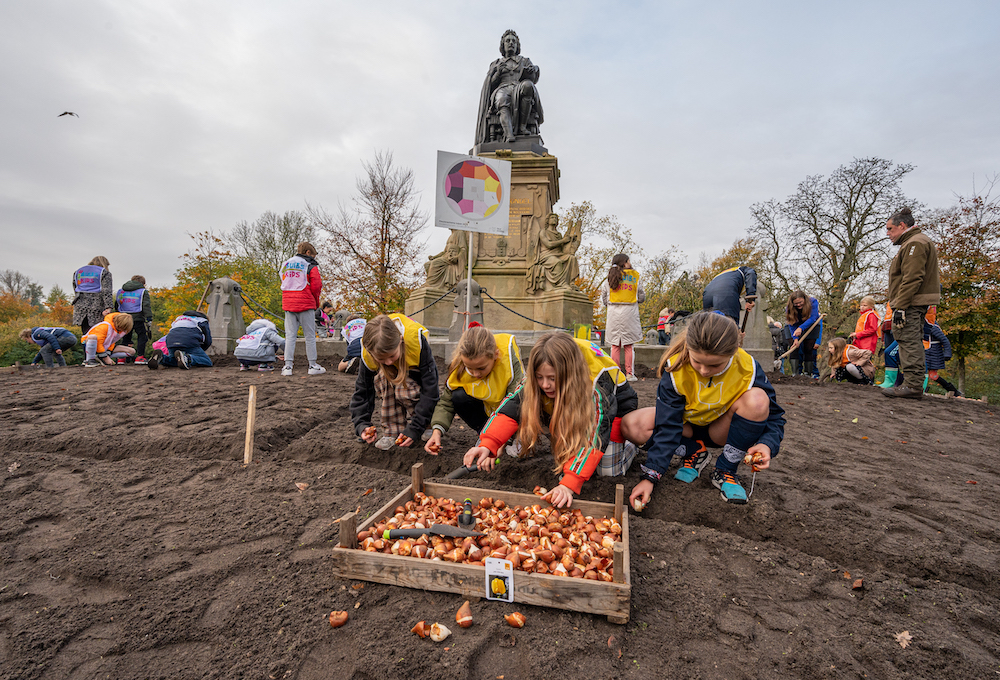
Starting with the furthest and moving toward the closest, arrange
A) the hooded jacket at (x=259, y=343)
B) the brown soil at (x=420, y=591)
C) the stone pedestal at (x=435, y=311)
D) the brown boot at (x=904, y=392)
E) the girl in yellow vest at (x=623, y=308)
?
the stone pedestal at (x=435, y=311), the hooded jacket at (x=259, y=343), the girl in yellow vest at (x=623, y=308), the brown boot at (x=904, y=392), the brown soil at (x=420, y=591)

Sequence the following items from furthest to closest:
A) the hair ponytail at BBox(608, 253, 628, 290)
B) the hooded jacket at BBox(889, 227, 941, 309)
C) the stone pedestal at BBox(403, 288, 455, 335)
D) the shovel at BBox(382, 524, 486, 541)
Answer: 1. the stone pedestal at BBox(403, 288, 455, 335)
2. the hair ponytail at BBox(608, 253, 628, 290)
3. the hooded jacket at BBox(889, 227, 941, 309)
4. the shovel at BBox(382, 524, 486, 541)

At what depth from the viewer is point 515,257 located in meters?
11.0

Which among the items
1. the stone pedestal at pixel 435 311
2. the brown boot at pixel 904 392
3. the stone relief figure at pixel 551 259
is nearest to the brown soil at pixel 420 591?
the brown boot at pixel 904 392

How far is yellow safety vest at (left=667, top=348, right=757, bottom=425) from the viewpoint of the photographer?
8.66ft

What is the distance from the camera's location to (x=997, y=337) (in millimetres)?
13188

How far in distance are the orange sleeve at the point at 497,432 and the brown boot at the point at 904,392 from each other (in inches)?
232

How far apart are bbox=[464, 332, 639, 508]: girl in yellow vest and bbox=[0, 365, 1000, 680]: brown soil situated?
0.36m

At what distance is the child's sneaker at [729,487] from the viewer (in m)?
2.66

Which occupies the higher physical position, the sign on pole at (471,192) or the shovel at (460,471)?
the sign on pole at (471,192)

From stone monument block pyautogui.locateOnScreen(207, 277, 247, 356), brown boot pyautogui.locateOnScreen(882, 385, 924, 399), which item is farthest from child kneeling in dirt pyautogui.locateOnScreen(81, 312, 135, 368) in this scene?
brown boot pyautogui.locateOnScreen(882, 385, 924, 399)

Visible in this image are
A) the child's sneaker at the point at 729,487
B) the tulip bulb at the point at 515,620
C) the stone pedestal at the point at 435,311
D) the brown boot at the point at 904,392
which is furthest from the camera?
the stone pedestal at the point at 435,311

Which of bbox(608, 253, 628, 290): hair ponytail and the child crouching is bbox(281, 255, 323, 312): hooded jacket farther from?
bbox(608, 253, 628, 290): hair ponytail

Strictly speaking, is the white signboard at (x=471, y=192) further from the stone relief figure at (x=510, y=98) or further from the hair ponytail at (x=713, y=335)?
the stone relief figure at (x=510, y=98)

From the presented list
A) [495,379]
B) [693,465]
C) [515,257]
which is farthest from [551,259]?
[693,465]
